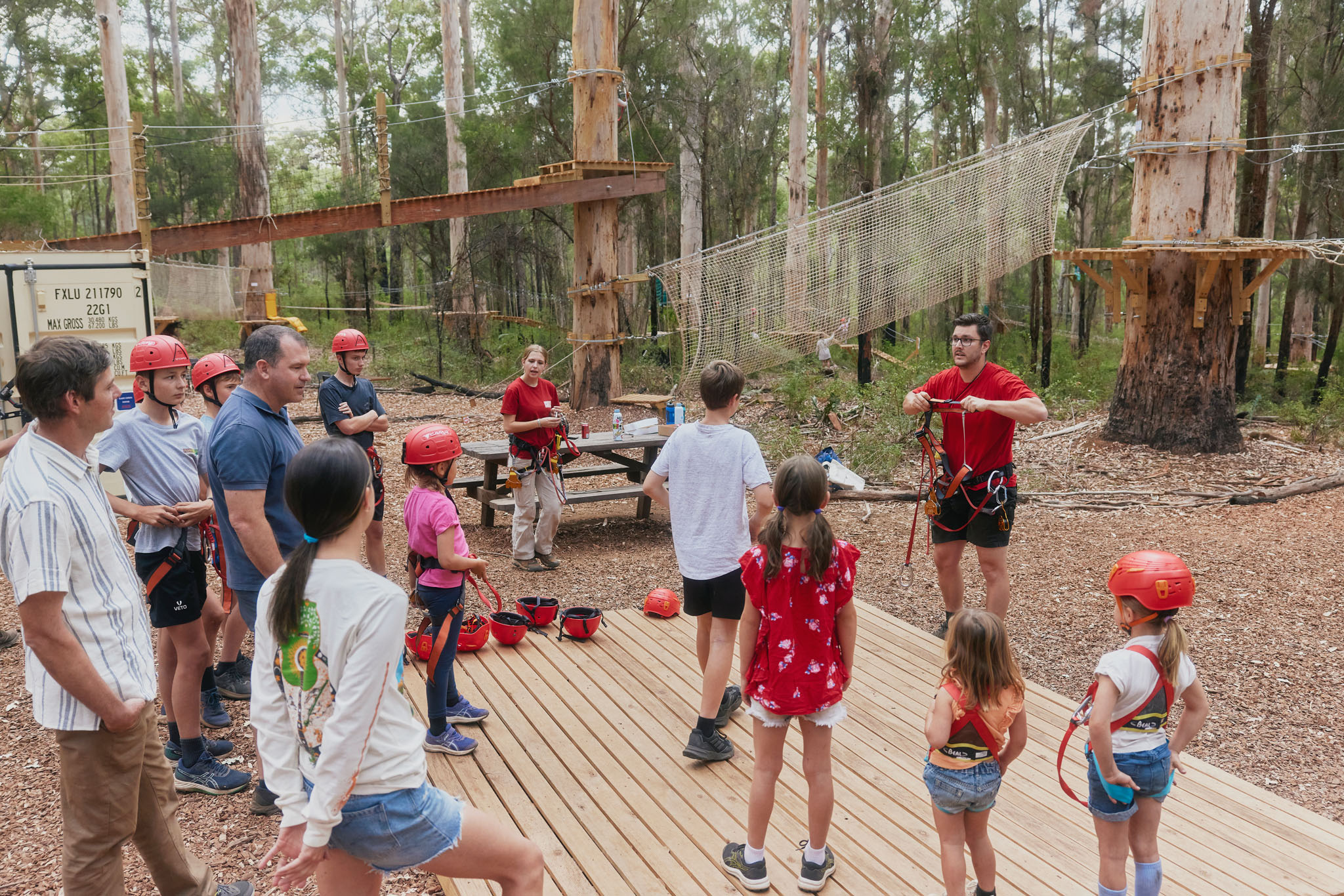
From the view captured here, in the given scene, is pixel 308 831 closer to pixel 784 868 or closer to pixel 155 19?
pixel 784 868

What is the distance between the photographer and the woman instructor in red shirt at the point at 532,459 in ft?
20.0

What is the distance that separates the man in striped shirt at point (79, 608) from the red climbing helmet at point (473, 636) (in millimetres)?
2181

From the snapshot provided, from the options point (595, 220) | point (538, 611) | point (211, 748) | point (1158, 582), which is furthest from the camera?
point (595, 220)

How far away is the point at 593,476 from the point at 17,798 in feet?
18.8

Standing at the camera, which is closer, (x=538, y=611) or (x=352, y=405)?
(x=538, y=611)

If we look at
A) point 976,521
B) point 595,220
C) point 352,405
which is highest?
point 595,220

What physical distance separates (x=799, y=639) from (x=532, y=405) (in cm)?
387

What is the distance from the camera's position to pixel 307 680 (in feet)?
5.53

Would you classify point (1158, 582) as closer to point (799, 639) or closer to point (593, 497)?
point (799, 639)

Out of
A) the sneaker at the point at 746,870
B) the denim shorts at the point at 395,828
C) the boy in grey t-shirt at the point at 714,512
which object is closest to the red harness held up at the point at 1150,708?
the sneaker at the point at 746,870

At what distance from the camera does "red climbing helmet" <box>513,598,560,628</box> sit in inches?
190

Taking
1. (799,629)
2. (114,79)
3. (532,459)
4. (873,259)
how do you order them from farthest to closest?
(114,79)
(873,259)
(532,459)
(799,629)

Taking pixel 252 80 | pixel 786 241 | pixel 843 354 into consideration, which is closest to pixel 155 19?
pixel 252 80

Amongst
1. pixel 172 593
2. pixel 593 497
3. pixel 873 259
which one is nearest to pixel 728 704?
pixel 172 593
